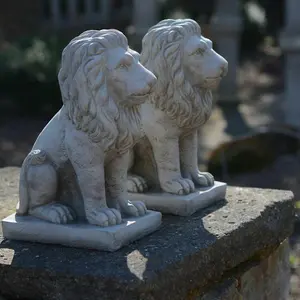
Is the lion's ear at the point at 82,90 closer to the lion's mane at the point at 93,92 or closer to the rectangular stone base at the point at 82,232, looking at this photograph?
the lion's mane at the point at 93,92

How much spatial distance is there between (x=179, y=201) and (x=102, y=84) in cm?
61

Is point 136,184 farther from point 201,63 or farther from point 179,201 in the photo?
point 201,63

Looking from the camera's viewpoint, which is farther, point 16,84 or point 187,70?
point 16,84

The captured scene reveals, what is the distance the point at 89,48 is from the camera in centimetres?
221

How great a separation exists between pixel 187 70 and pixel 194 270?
70cm

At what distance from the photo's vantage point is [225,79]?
9.46 metres

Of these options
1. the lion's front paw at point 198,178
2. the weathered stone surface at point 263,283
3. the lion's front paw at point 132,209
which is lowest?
the weathered stone surface at point 263,283

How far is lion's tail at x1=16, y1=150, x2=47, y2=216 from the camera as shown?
2365 millimetres

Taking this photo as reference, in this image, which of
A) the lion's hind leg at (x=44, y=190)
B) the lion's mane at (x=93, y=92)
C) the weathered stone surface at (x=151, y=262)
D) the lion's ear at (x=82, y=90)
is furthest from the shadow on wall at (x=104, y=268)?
the lion's ear at (x=82, y=90)

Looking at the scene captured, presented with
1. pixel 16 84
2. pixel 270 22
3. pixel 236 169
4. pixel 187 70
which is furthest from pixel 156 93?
pixel 270 22

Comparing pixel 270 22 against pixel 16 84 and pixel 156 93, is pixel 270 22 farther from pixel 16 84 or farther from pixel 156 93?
pixel 156 93

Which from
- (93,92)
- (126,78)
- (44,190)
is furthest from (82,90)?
(44,190)

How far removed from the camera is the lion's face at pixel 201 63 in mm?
2521

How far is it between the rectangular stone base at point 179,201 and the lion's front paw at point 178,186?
Result: 0.02m
